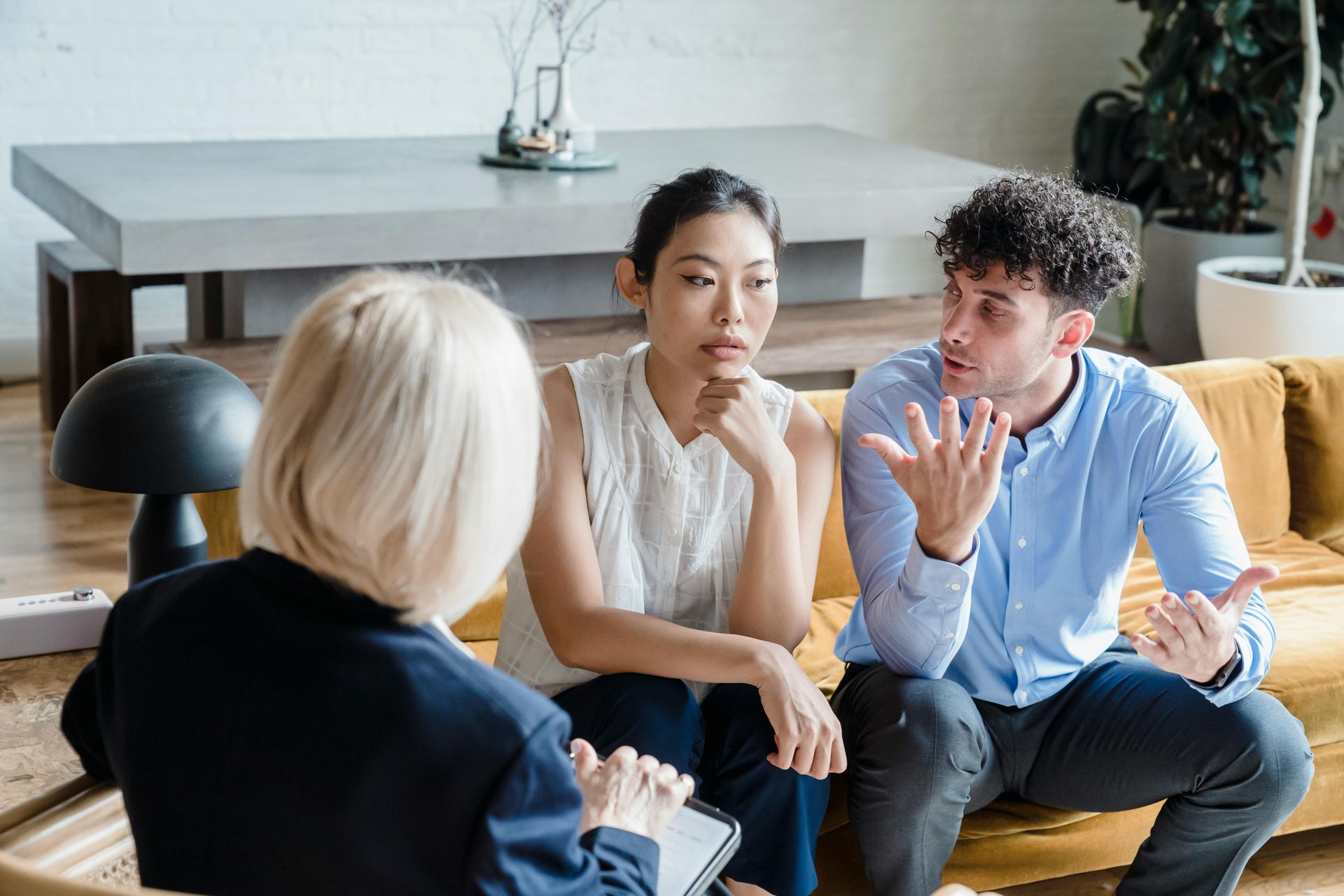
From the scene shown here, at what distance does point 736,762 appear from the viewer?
5.21ft

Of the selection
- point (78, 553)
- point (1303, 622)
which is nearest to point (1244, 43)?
point (1303, 622)

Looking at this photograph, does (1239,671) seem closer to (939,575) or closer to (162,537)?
(939,575)

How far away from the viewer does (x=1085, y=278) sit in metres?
1.74

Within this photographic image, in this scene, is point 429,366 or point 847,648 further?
point 847,648

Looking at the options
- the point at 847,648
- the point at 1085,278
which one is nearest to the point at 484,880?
the point at 847,648

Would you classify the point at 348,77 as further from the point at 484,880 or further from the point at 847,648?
the point at 484,880

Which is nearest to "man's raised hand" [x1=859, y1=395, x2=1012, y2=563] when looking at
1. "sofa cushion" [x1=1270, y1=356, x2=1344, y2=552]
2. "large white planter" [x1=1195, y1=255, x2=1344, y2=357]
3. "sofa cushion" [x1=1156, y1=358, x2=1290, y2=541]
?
"sofa cushion" [x1=1156, y1=358, x2=1290, y2=541]

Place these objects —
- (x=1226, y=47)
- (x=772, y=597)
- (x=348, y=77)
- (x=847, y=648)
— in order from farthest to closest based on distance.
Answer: (x=348, y=77)
(x=1226, y=47)
(x=847, y=648)
(x=772, y=597)

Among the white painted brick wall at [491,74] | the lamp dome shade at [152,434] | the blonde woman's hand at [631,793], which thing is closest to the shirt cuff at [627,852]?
the blonde woman's hand at [631,793]

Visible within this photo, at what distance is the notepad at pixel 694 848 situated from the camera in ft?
3.68

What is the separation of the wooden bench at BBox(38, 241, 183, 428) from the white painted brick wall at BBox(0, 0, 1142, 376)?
0.69m

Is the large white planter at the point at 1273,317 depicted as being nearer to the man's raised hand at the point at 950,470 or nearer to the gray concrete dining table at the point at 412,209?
the gray concrete dining table at the point at 412,209

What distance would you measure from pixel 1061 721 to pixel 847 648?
11.3 inches

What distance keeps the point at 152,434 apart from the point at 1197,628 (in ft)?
3.65
